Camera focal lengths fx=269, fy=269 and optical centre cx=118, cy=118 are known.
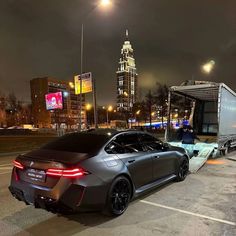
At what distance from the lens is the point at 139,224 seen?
4645 millimetres

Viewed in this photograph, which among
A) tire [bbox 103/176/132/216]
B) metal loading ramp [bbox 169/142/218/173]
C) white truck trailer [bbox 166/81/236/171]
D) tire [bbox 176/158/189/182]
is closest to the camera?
tire [bbox 103/176/132/216]

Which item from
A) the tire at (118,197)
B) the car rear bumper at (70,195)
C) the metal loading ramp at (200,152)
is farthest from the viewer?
the metal loading ramp at (200,152)

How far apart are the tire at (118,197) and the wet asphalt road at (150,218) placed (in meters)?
0.15

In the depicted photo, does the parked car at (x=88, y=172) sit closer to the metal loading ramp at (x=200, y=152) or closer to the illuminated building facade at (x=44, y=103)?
the metal loading ramp at (x=200, y=152)

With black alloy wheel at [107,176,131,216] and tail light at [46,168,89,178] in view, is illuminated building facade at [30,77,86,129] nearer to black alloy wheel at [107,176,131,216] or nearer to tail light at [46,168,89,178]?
black alloy wheel at [107,176,131,216]

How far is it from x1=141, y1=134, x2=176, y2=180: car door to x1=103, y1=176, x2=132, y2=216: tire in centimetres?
122

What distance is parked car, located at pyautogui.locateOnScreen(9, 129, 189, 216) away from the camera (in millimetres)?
4309

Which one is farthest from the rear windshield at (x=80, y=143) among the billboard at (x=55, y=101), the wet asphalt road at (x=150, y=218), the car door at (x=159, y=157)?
the billboard at (x=55, y=101)

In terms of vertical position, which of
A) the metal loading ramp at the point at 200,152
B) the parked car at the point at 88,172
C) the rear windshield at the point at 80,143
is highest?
the rear windshield at the point at 80,143

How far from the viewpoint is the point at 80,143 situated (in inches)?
211

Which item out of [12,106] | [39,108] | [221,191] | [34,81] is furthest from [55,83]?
[221,191]

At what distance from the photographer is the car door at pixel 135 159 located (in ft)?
17.8

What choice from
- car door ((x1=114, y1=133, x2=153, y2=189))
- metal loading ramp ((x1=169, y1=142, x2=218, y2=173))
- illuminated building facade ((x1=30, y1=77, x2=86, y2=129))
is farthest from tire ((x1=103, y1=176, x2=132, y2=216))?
illuminated building facade ((x1=30, y1=77, x2=86, y2=129))

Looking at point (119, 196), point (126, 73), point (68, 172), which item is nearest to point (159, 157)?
point (119, 196)
